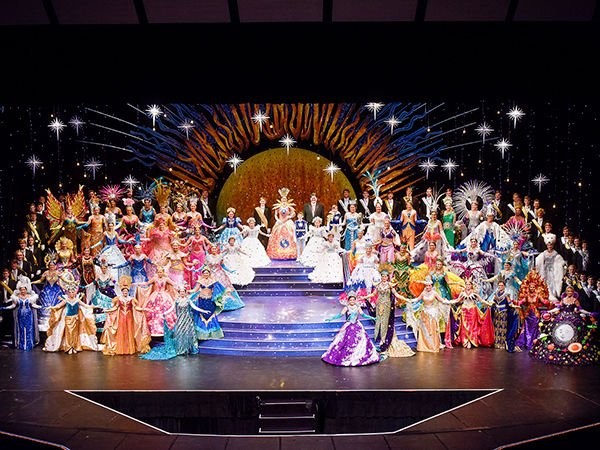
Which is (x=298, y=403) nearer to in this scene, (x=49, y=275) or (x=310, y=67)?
(x=310, y=67)

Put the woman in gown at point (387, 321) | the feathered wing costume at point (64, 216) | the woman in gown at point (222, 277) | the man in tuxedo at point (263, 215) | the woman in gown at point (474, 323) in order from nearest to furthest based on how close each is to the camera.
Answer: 1. the woman in gown at point (387, 321)
2. the woman in gown at point (474, 323)
3. the woman in gown at point (222, 277)
4. the feathered wing costume at point (64, 216)
5. the man in tuxedo at point (263, 215)

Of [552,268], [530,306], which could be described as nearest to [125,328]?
[530,306]

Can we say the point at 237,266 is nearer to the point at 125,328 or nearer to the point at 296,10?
the point at 125,328

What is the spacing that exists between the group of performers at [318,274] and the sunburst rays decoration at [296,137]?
2.38 feet

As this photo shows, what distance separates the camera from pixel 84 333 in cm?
954

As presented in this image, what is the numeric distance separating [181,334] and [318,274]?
143 inches

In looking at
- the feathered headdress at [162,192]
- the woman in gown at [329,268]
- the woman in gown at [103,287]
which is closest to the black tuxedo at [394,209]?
the woman in gown at [329,268]

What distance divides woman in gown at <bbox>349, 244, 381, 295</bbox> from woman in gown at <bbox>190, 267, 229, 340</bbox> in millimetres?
2385

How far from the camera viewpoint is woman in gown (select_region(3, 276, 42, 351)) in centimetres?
967

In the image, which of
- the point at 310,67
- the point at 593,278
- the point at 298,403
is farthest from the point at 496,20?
the point at 593,278

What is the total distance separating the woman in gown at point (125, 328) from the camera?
30.3 ft

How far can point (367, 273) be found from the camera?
33.7ft

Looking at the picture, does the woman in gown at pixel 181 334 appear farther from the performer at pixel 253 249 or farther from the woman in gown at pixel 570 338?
the woman in gown at pixel 570 338

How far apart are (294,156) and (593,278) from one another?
24.4ft
